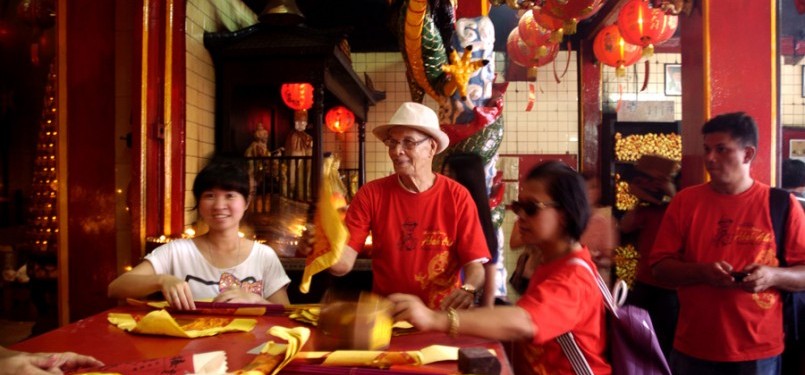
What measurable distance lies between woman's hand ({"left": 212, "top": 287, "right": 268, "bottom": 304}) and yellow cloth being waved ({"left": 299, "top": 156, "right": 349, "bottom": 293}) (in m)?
0.22

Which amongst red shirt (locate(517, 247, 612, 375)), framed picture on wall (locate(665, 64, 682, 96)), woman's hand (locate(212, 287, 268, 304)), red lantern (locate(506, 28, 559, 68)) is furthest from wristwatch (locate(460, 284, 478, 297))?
framed picture on wall (locate(665, 64, 682, 96))

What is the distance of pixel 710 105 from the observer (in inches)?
137

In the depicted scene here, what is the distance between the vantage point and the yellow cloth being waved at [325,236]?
1.82 metres

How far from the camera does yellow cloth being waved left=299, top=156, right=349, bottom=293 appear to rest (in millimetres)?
1824

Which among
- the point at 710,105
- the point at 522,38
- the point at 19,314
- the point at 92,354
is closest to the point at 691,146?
the point at 710,105

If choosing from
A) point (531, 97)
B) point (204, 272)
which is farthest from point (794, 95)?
point (204, 272)

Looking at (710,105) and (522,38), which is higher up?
(522,38)

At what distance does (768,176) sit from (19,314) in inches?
265

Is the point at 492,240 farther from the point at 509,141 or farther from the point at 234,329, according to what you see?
the point at 509,141

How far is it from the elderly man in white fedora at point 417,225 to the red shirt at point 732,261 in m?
1.02

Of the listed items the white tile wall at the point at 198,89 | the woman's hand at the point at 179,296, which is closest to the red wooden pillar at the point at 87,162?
the white tile wall at the point at 198,89

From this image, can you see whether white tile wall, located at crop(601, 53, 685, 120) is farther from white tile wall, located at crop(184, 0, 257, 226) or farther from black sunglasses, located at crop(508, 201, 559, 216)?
black sunglasses, located at crop(508, 201, 559, 216)

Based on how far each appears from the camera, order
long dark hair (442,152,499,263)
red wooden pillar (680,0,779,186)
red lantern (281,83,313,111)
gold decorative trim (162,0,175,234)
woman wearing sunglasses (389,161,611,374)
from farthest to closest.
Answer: red lantern (281,83,313,111) → gold decorative trim (162,0,175,234) → red wooden pillar (680,0,779,186) → long dark hair (442,152,499,263) → woman wearing sunglasses (389,161,611,374)

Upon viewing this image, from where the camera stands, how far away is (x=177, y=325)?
156 centimetres
